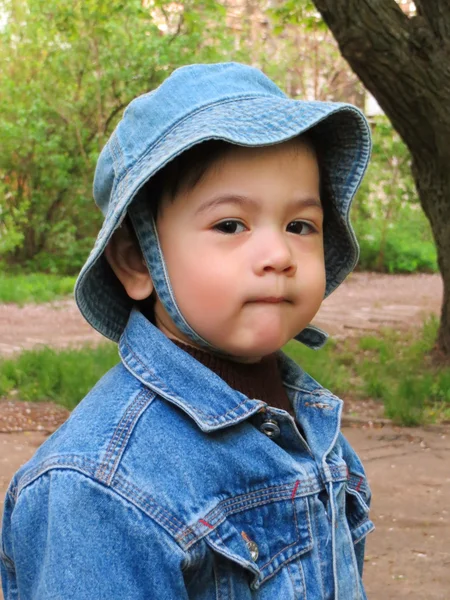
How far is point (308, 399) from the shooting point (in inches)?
59.3

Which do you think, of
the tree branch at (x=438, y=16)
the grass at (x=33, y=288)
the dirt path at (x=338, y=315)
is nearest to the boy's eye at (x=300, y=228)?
the tree branch at (x=438, y=16)

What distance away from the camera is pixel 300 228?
1366 mm

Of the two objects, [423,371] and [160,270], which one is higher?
[160,270]

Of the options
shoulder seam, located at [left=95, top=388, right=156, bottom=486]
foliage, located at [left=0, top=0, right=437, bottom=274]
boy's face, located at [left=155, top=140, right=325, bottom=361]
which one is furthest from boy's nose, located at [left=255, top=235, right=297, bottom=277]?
foliage, located at [left=0, top=0, right=437, bottom=274]

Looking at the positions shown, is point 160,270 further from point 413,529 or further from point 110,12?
point 110,12

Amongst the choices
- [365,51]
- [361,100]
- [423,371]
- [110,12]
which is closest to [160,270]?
[365,51]

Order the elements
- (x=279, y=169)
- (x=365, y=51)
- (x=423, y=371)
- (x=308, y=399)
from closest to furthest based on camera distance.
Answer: (x=279, y=169) → (x=308, y=399) → (x=365, y=51) → (x=423, y=371)

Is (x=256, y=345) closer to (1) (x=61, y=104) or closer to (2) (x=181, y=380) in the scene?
(2) (x=181, y=380)

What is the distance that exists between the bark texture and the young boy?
127 inches

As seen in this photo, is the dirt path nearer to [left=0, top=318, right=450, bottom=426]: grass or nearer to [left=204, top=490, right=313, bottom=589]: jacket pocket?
[left=0, top=318, right=450, bottom=426]: grass

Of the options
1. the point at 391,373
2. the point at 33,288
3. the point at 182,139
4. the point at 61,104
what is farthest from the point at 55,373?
the point at 61,104

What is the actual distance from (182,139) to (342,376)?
4041 mm

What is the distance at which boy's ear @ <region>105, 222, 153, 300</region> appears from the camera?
1.39m

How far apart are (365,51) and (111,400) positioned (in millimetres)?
3716
